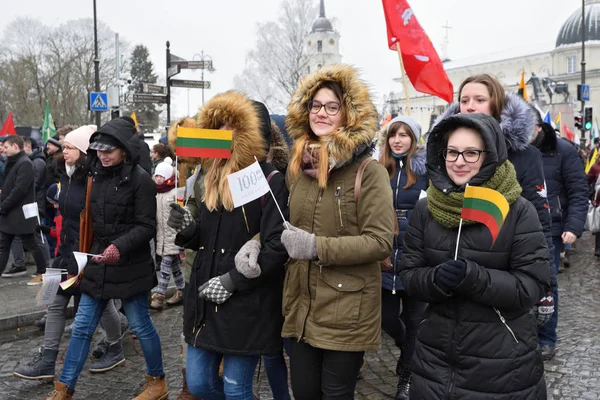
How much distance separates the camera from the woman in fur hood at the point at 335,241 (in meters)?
2.86

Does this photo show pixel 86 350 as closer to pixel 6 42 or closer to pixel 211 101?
pixel 211 101

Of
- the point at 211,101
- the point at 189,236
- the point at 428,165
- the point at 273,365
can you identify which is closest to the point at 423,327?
the point at 428,165

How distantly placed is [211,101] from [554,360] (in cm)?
368

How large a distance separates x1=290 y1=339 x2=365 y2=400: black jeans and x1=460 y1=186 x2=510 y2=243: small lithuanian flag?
3.09 feet

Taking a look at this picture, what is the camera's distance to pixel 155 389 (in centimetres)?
423

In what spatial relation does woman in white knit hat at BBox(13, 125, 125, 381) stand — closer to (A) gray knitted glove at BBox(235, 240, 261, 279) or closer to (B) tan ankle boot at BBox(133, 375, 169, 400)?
(B) tan ankle boot at BBox(133, 375, 169, 400)

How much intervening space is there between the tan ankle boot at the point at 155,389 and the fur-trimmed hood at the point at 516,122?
8.86 ft

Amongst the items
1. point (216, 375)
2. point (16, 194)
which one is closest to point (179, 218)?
point (216, 375)

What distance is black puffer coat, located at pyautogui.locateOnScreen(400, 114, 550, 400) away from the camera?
2506 mm

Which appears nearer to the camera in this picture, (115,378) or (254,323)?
(254,323)

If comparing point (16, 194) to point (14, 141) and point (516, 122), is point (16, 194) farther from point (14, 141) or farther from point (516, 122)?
point (516, 122)

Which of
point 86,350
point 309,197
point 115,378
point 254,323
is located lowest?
point 115,378

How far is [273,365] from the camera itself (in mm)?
3389

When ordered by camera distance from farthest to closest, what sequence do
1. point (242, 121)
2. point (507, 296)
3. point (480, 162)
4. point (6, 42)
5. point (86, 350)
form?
point (6, 42) → point (86, 350) → point (242, 121) → point (480, 162) → point (507, 296)
